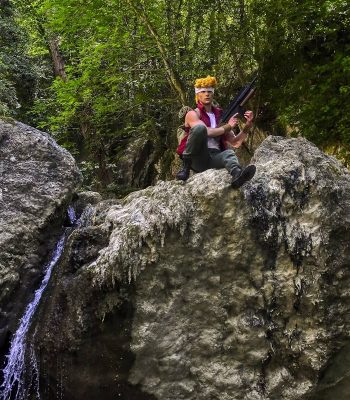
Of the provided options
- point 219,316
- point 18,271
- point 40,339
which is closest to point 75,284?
point 40,339

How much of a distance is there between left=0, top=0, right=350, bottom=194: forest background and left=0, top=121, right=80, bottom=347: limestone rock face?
2.97 m

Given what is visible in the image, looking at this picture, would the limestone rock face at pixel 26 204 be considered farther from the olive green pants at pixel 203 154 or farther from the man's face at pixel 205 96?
the man's face at pixel 205 96

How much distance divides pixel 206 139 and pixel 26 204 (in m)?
2.88

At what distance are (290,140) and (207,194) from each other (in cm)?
161

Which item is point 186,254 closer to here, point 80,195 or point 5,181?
point 5,181

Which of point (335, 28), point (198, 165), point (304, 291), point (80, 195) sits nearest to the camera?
point (304, 291)

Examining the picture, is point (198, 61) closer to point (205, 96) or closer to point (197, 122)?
point (205, 96)

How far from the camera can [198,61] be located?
10.0m

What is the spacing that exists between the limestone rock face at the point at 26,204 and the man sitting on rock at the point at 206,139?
228 cm

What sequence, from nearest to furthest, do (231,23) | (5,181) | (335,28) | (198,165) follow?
(198,165)
(5,181)
(335,28)
(231,23)

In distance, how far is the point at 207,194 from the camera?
4.74 metres

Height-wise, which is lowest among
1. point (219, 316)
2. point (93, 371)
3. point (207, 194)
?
point (93, 371)

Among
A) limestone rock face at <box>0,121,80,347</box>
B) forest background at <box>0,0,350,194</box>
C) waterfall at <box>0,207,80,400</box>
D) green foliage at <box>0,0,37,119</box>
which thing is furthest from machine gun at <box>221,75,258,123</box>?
green foliage at <box>0,0,37,119</box>

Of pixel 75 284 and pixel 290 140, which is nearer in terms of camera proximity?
pixel 75 284
